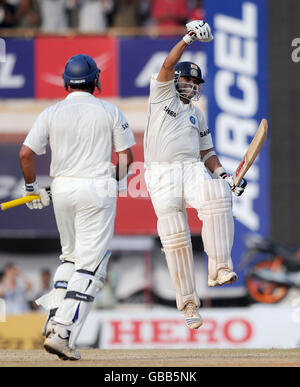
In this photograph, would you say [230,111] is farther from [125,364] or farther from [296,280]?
[125,364]

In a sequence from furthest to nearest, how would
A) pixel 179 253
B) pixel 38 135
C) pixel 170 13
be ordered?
pixel 170 13
pixel 179 253
pixel 38 135

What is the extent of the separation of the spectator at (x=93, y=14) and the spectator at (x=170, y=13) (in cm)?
73

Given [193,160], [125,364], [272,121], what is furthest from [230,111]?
[125,364]

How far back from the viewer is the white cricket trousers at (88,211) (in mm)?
7551

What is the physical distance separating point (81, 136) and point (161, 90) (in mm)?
971

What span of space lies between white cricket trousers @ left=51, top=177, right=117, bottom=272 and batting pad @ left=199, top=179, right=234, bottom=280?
34.0 inches

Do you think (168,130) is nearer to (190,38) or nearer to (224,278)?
(190,38)

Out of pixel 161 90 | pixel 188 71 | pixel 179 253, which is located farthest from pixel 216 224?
pixel 188 71

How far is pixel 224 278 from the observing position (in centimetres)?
798

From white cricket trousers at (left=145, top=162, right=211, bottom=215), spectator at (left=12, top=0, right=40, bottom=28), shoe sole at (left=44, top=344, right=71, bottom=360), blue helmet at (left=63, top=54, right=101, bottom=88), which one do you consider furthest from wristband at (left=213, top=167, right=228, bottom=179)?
spectator at (left=12, top=0, right=40, bottom=28)

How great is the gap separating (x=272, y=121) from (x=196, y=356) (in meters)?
8.25

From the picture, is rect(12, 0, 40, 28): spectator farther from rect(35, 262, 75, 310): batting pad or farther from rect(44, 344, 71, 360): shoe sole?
rect(44, 344, 71, 360): shoe sole

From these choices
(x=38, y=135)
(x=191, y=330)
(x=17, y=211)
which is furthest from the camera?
(x=17, y=211)

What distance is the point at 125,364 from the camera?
7102mm
